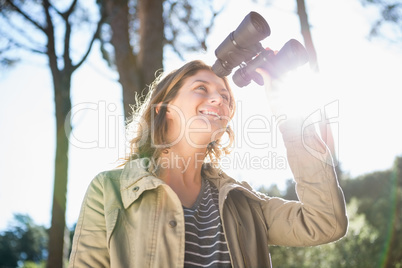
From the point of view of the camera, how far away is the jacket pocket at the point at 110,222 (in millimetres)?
1452

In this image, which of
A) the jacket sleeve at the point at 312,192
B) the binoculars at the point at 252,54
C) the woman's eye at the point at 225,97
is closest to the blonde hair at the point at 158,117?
the woman's eye at the point at 225,97

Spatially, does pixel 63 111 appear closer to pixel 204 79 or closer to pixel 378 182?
pixel 204 79

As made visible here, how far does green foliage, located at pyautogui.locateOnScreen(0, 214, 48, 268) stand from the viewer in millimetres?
22312

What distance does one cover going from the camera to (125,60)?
3.35 m

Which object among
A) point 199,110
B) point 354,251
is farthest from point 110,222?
point 354,251

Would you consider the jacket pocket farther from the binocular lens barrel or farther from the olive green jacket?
the binocular lens barrel

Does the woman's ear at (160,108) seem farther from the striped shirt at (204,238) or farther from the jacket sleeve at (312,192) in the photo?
the jacket sleeve at (312,192)

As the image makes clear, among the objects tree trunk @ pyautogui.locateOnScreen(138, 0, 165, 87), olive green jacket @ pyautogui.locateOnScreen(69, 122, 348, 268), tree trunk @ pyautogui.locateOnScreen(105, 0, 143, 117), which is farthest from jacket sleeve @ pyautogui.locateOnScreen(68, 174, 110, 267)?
tree trunk @ pyautogui.locateOnScreen(138, 0, 165, 87)

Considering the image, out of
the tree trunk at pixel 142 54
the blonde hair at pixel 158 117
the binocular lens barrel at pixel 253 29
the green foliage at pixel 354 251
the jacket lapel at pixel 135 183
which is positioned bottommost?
the green foliage at pixel 354 251

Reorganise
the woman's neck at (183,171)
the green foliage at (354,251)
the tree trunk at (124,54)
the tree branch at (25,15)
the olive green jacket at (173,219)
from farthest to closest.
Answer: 1. the green foliage at (354,251)
2. the tree branch at (25,15)
3. the tree trunk at (124,54)
4. the woman's neck at (183,171)
5. the olive green jacket at (173,219)

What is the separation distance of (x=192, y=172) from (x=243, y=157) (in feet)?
3.03

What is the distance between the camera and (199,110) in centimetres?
184

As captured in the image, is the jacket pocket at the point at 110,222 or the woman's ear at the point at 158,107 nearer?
the jacket pocket at the point at 110,222

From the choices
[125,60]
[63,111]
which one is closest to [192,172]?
[125,60]
